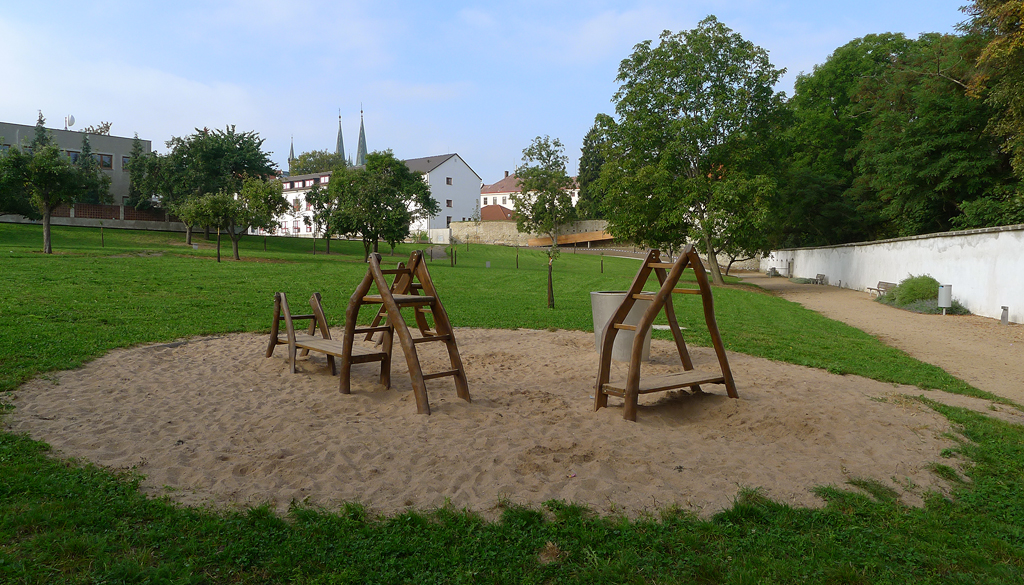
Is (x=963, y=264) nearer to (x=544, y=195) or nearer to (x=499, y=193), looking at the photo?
(x=544, y=195)

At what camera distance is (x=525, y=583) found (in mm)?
2736

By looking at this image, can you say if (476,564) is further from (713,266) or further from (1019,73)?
(713,266)

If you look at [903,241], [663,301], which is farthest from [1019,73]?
[663,301]

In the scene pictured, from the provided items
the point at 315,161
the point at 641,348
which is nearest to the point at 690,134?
the point at 641,348

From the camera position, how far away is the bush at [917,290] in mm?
18688

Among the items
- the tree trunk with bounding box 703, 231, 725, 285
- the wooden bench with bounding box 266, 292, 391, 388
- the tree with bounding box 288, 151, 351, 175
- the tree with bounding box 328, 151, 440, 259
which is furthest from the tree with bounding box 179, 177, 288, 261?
the tree with bounding box 288, 151, 351, 175

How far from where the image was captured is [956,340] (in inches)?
468

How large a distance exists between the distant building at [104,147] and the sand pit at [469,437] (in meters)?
51.5

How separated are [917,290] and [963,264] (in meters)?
1.44

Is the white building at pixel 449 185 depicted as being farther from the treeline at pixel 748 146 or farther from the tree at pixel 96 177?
the treeline at pixel 748 146

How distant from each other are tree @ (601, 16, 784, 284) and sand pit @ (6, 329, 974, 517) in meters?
20.3

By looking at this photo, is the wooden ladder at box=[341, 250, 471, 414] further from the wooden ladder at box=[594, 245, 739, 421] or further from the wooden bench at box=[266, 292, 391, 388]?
the wooden ladder at box=[594, 245, 739, 421]

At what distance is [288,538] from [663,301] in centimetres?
375

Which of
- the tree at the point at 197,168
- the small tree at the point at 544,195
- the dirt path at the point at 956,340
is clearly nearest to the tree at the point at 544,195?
the small tree at the point at 544,195
